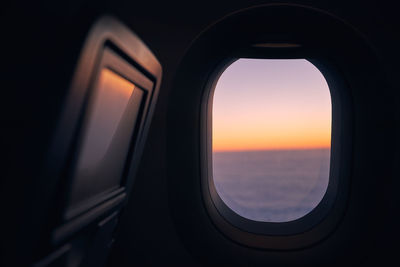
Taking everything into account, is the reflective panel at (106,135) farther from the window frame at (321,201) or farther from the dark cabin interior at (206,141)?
the window frame at (321,201)

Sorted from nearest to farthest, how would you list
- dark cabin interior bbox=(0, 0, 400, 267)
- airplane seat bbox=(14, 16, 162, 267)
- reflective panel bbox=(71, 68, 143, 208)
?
airplane seat bbox=(14, 16, 162, 267)
reflective panel bbox=(71, 68, 143, 208)
dark cabin interior bbox=(0, 0, 400, 267)

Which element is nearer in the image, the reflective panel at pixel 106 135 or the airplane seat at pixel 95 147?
the airplane seat at pixel 95 147

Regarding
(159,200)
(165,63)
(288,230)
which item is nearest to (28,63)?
(165,63)

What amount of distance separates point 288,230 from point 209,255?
1.68 ft


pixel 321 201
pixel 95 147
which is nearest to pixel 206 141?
pixel 321 201

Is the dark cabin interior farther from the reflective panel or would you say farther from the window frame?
the reflective panel

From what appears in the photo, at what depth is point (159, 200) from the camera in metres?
1.75

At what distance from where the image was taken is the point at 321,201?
1.95 metres

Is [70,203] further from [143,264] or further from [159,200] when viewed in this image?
[143,264]

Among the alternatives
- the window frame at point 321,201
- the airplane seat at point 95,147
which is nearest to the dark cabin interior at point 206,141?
the window frame at point 321,201

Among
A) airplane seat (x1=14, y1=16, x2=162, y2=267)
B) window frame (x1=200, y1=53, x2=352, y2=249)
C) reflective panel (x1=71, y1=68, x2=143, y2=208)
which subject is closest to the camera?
airplane seat (x1=14, y1=16, x2=162, y2=267)

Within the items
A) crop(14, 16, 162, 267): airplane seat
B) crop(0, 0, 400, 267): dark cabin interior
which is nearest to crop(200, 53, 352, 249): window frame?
crop(0, 0, 400, 267): dark cabin interior

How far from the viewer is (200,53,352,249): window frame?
1.79 metres

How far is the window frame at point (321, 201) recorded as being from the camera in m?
1.79
